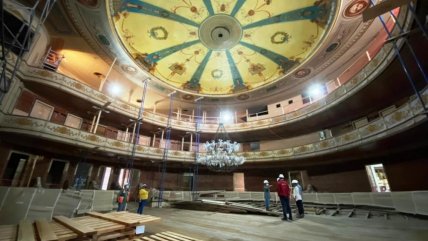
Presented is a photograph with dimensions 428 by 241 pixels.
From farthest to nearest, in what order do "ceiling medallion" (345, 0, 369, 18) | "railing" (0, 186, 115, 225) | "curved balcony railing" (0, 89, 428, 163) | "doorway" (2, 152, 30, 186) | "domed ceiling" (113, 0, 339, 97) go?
"domed ceiling" (113, 0, 339, 97)
"ceiling medallion" (345, 0, 369, 18)
"doorway" (2, 152, 30, 186)
"curved balcony railing" (0, 89, 428, 163)
"railing" (0, 186, 115, 225)

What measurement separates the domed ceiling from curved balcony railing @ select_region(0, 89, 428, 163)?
6845mm

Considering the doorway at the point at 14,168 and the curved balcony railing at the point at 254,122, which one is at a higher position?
the curved balcony railing at the point at 254,122

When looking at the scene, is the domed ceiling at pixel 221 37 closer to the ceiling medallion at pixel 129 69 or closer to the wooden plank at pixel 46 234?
the ceiling medallion at pixel 129 69

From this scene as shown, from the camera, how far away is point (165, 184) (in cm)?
1909

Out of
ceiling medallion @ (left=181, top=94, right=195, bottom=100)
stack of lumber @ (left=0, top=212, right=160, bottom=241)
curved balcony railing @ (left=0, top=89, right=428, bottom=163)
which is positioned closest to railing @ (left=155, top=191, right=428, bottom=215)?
curved balcony railing @ (left=0, top=89, right=428, bottom=163)

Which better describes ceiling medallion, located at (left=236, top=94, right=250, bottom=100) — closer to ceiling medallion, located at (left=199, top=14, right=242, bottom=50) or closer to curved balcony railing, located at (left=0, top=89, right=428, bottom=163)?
ceiling medallion, located at (left=199, top=14, right=242, bottom=50)

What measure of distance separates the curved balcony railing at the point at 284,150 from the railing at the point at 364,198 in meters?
2.91

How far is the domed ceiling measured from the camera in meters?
13.4

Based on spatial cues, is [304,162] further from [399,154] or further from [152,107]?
[152,107]

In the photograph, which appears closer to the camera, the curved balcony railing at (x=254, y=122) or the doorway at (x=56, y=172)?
the curved balcony railing at (x=254, y=122)

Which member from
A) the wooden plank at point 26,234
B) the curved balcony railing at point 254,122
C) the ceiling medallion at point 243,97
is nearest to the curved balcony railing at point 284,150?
the curved balcony railing at point 254,122

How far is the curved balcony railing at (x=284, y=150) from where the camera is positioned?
8.70 metres

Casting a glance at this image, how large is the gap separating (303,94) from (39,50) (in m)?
20.9

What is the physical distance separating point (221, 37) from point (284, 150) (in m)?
11.0
